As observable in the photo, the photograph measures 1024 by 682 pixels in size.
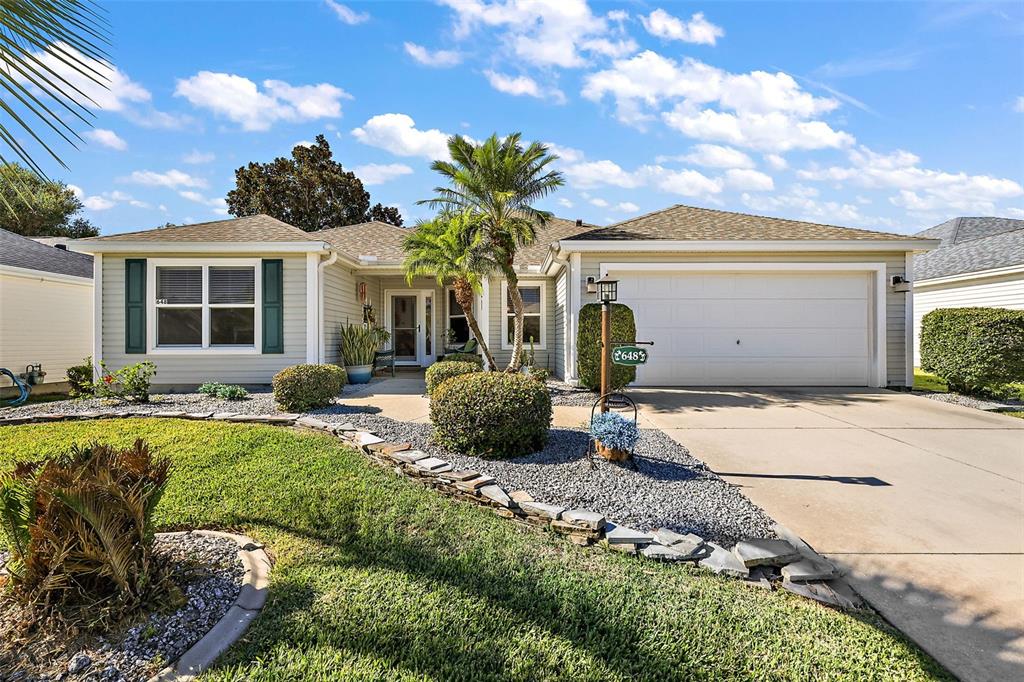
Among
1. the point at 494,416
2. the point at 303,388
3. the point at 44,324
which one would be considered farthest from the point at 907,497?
the point at 44,324

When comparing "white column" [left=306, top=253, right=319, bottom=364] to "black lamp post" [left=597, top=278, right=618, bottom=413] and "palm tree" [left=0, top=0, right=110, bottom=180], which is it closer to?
"black lamp post" [left=597, top=278, right=618, bottom=413]

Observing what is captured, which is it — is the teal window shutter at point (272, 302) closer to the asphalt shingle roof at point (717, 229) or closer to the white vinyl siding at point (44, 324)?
the asphalt shingle roof at point (717, 229)

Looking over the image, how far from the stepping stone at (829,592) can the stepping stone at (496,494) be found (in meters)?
1.76

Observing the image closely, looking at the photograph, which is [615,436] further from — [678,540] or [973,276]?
[973,276]

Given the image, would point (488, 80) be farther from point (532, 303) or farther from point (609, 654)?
point (609, 654)

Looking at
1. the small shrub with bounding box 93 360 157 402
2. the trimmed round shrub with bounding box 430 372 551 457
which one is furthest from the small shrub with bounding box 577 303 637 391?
the small shrub with bounding box 93 360 157 402

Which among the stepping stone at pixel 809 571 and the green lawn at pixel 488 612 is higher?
the stepping stone at pixel 809 571

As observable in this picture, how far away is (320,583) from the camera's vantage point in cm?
251

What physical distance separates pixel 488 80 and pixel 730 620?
914cm

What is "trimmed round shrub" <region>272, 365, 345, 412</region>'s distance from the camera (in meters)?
6.45

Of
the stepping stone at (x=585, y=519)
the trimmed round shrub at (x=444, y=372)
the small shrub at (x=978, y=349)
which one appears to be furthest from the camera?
the small shrub at (x=978, y=349)

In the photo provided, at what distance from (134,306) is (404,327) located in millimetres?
6123

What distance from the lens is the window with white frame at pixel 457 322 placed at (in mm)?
13422

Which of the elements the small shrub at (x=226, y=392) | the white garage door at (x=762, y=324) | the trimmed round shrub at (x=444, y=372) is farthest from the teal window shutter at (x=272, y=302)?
the white garage door at (x=762, y=324)
